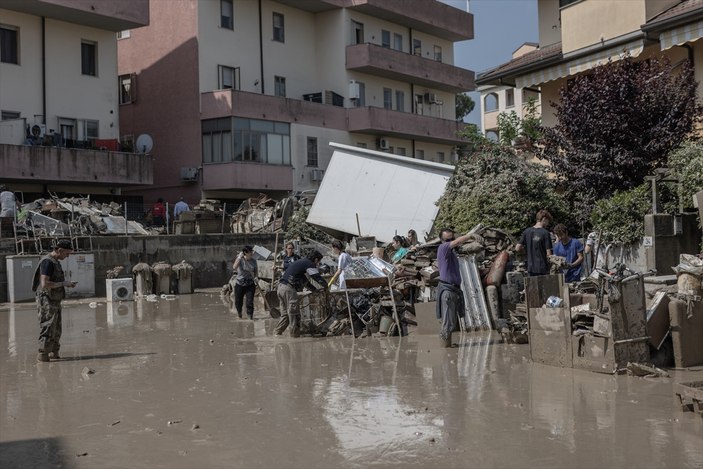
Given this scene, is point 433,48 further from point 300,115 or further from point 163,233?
point 163,233

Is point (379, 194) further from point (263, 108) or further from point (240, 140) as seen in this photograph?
point (263, 108)

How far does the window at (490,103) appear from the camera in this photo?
73.4 meters

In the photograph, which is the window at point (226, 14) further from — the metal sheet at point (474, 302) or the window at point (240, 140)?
the metal sheet at point (474, 302)

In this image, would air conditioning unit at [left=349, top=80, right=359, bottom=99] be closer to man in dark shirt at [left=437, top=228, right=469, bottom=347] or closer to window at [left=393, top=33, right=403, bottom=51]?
window at [left=393, top=33, right=403, bottom=51]

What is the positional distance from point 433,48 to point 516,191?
3209 centimetres

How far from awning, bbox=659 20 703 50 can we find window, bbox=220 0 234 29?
77.3 ft

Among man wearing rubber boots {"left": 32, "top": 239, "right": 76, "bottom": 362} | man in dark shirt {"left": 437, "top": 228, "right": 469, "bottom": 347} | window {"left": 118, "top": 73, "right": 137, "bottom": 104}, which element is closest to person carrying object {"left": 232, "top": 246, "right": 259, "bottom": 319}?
man wearing rubber boots {"left": 32, "top": 239, "right": 76, "bottom": 362}

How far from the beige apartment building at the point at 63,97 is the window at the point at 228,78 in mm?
4831

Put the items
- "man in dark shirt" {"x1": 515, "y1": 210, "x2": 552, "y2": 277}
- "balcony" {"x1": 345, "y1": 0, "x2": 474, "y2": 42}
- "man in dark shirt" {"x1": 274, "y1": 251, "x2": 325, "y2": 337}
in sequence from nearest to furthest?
"man in dark shirt" {"x1": 515, "y1": 210, "x2": 552, "y2": 277}, "man in dark shirt" {"x1": 274, "y1": 251, "x2": 325, "y2": 337}, "balcony" {"x1": 345, "y1": 0, "x2": 474, "y2": 42}

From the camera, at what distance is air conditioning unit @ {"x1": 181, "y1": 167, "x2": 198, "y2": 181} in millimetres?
36972

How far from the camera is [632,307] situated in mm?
9883

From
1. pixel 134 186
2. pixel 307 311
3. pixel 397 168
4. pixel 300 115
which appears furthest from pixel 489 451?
pixel 300 115

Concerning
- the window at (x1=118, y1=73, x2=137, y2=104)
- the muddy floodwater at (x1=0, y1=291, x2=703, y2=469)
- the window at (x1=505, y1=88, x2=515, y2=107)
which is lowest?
the muddy floodwater at (x1=0, y1=291, x2=703, y2=469)

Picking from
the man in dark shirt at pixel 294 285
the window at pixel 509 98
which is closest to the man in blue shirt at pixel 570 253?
the man in dark shirt at pixel 294 285
